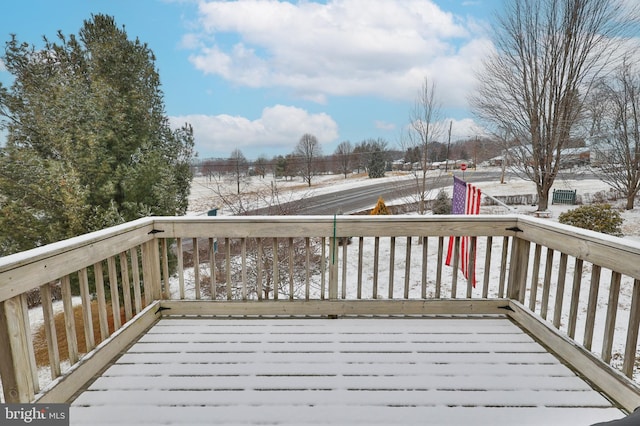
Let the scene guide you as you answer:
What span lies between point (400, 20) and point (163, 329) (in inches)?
389

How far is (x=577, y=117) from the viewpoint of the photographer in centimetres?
1123

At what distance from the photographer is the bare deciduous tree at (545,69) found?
35.1 feet

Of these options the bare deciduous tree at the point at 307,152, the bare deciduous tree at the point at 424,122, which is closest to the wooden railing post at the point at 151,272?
the bare deciduous tree at the point at 424,122

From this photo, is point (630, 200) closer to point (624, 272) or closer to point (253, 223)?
point (624, 272)

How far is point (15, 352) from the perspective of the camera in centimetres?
146

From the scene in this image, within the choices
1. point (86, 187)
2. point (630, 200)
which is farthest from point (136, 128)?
point (630, 200)

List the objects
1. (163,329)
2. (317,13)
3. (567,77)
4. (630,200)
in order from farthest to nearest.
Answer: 1. (630,200)
2. (567,77)
3. (317,13)
4. (163,329)

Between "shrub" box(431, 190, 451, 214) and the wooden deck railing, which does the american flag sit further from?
"shrub" box(431, 190, 451, 214)

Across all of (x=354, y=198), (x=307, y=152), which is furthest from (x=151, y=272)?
(x=307, y=152)

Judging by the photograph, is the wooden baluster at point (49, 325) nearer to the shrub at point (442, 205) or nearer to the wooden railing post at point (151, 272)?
the wooden railing post at point (151, 272)

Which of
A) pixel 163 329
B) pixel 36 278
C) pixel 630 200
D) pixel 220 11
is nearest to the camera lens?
pixel 36 278

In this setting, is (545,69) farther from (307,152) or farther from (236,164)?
(307,152)

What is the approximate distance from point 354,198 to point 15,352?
17.1m

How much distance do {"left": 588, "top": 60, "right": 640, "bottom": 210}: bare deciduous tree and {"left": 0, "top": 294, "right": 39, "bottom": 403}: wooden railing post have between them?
1481cm
